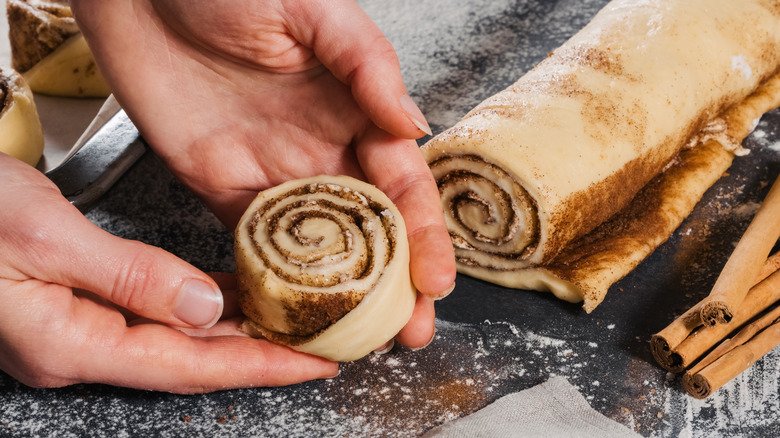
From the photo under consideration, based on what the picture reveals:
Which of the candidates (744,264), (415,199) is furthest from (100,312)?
(744,264)

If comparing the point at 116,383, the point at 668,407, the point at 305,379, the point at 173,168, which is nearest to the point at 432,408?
the point at 305,379

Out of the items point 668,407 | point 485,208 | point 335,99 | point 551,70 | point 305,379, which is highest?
point 551,70

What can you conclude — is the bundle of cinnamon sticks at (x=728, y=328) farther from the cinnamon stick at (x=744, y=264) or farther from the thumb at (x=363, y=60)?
the thumb at (x=363, y=60)

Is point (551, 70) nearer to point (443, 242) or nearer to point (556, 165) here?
point (556, 165)

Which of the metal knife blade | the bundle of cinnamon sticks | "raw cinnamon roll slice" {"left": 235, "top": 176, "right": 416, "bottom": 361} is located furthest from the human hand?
the bundle of cinnamon sticks

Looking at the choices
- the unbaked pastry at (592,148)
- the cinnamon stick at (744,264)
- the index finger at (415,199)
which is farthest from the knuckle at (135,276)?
the cinnamon stick at (744,264)

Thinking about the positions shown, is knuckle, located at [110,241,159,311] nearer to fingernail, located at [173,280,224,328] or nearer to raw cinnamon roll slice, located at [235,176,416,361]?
fingernail, located at [173,280,224,328]
